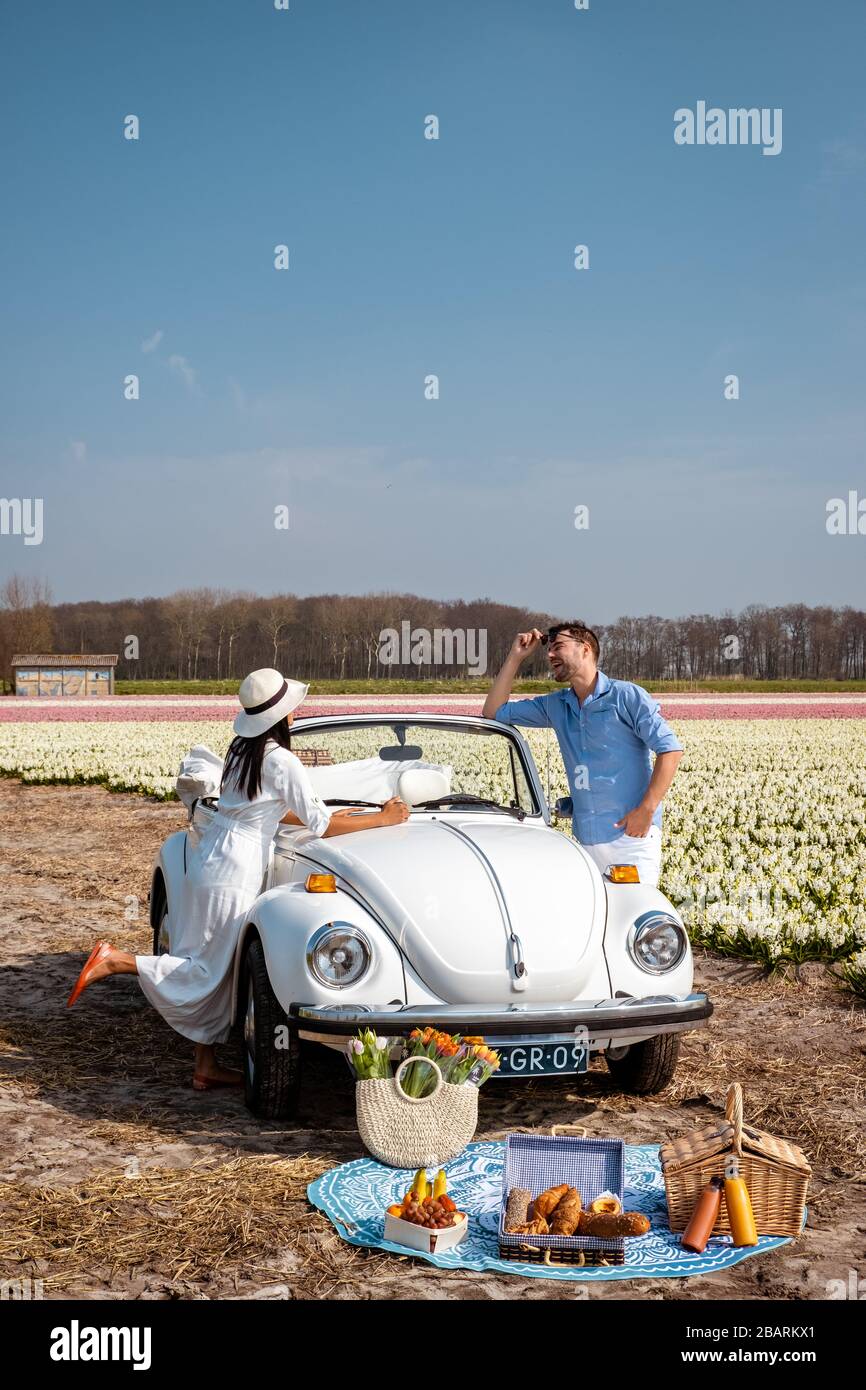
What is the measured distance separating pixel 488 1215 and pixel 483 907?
4.24ft

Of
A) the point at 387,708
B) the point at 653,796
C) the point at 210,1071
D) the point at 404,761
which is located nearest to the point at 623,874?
the point at 653,796

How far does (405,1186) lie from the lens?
4.91m

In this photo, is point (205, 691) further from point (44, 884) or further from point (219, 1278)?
point (219, 1278)

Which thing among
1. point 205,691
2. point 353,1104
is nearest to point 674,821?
point 353,1104

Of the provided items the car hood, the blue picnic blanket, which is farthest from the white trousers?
the blue picnic blanket

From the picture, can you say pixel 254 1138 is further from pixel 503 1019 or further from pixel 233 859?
pixel 233 859

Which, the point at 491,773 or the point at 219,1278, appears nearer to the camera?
the point at 219,1278

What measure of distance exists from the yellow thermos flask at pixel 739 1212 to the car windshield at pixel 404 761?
2.85 m

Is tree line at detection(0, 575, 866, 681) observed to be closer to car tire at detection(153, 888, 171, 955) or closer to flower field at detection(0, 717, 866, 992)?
flower field at detection(0, 717, 866, 992)

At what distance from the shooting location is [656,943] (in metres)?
5.78

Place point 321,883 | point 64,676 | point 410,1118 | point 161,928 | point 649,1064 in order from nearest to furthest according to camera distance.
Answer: point 410,1118 < point 321,883 < point 649,1064 < point 161,928 < point 64,676

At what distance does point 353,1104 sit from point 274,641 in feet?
245
